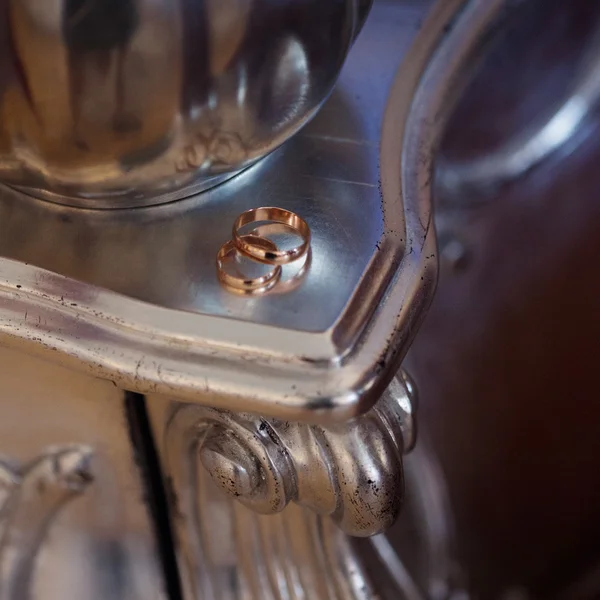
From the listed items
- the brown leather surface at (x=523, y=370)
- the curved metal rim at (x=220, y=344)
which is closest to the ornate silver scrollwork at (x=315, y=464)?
the curved metal rim at (x=220, y=344)

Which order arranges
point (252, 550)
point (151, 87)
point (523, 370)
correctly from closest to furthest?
point (151, 87)
point (252, 550)
point (523, 370)

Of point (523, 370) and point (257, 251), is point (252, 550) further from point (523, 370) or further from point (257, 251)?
point (523, 370)

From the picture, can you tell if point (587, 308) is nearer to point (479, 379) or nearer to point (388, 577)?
point (479, 379)

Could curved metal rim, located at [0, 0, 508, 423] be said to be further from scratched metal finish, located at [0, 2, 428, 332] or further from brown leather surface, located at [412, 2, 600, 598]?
brown leather surface, located at [412, 2, 600, 598]

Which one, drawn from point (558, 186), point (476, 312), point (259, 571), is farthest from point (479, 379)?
point (259, 571)

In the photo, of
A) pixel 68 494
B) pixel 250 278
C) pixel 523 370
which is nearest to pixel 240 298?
pixel 250 278

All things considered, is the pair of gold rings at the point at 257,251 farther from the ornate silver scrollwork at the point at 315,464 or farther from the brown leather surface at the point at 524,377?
the brown leather surface at the point at 524,377

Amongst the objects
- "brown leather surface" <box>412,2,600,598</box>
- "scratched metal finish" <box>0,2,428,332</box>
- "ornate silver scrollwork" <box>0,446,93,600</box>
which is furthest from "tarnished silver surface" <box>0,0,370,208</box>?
"brown leather surface" <box>412,2,600,598</box>
